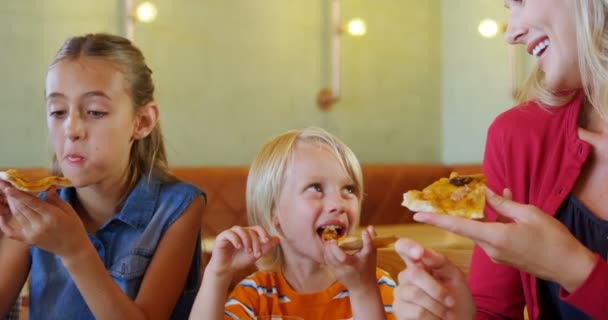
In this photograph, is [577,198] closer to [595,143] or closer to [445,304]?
[595,143]

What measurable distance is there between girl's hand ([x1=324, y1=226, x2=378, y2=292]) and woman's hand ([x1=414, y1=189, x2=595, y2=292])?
37 cm

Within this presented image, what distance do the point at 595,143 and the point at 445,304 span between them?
1.84 ft

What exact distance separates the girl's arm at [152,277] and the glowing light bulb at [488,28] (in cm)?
404

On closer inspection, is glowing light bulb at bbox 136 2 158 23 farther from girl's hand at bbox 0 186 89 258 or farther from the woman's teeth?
the woman's teeth

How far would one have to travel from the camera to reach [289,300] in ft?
5.63

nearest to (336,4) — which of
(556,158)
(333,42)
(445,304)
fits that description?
(333,42)

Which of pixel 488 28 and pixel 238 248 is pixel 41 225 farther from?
pixel 488 28

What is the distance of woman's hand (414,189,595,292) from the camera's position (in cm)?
105

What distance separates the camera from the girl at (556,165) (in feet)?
3.72

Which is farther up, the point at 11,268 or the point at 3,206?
the point at 3,206

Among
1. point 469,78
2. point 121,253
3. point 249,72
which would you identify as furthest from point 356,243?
point 469,78

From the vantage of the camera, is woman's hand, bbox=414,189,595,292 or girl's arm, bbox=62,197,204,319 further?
girl's arm, bbox=62,197,204,319

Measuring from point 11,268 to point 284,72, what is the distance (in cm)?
347

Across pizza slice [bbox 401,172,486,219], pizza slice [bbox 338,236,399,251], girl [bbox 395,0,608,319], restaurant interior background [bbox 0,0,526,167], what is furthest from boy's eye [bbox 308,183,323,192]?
restaurant interior background [bbox 0,0,526,167]
